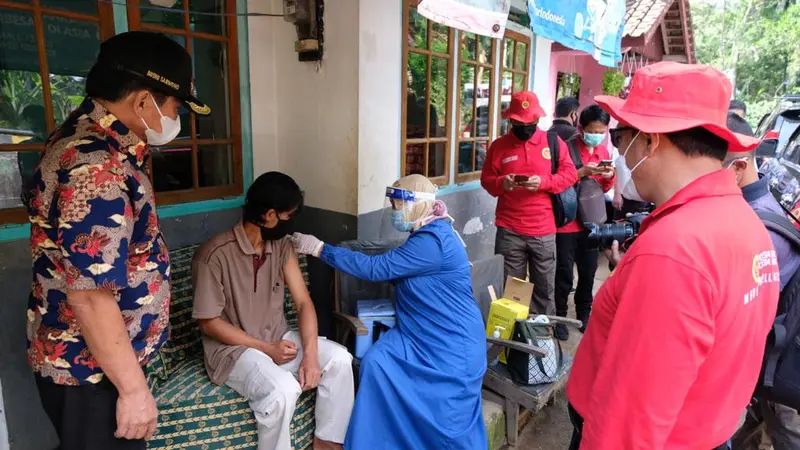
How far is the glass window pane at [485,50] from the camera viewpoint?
4551mm

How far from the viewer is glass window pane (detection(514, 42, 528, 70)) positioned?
16.7 feet

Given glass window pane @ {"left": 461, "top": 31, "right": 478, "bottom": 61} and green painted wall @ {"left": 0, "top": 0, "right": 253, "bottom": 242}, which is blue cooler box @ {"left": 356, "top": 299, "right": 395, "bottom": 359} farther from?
glass window pane @ {"left": 461, "top": 31, "right": 478, "bottom": 61}

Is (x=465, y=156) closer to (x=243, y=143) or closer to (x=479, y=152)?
(x=479, y=152)

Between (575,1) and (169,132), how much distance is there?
2.77 meters

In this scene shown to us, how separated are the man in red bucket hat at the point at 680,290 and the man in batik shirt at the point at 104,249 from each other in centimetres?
122

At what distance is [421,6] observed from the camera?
2.30 m

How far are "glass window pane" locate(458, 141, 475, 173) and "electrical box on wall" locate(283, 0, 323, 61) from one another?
5.87 ft

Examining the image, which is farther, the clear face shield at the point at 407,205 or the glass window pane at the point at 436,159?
the glass window pane at the point at 436,159

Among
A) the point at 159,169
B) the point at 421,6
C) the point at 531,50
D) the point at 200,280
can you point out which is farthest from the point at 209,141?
the point at 531,50

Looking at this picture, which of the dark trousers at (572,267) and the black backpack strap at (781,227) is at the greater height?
the black backpack strap at (781,227)

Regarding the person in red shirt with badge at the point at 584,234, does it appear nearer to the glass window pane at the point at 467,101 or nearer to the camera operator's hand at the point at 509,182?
the camera operator's hand at the point at 509,182

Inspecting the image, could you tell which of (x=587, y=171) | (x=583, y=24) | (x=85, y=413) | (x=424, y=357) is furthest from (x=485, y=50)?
(x=85, y=413)

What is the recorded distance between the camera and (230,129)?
10.1ft

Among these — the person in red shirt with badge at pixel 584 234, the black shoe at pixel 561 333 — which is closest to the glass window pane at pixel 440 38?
the person in red shirt with badge at pixel 584 234
